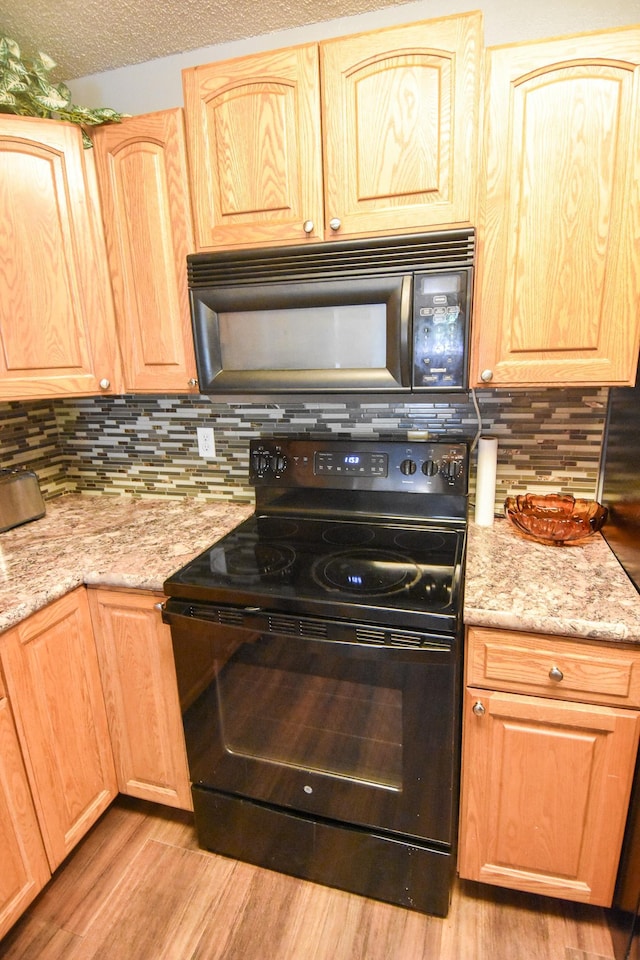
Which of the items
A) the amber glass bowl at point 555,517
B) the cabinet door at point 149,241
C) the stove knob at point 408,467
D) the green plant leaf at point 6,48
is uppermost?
the green plant leaf at point 6,48

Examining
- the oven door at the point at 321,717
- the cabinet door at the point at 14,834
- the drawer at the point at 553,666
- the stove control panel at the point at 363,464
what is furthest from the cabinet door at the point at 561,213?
the cabinet door at the point at 14,834

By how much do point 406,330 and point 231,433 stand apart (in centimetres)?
85

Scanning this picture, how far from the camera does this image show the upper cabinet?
1164mm

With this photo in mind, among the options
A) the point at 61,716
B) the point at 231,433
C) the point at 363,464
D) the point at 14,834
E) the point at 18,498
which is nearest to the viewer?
the point at 14,834

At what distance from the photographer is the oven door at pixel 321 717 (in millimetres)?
1144

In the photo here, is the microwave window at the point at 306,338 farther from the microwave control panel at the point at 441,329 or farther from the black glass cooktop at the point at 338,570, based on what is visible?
the black glass cooktop at the point at 338,570

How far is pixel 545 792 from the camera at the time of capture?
1200mm

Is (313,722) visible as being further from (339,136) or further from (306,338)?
(339,136)

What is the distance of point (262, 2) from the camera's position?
1406 mm

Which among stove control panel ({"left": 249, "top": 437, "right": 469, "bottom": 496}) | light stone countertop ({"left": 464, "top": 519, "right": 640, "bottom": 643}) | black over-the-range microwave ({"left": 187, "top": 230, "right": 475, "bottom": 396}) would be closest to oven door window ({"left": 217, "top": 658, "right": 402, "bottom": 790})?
light stone countertop ({"left": 464, "top": 519, "right": 640, "bottom": 643})

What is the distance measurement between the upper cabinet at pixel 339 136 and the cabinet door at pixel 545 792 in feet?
3.95

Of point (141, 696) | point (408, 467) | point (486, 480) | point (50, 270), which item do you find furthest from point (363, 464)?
point (50, 270)

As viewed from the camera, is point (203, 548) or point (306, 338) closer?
point (306, 338)

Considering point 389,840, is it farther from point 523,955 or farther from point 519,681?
point 519,681
